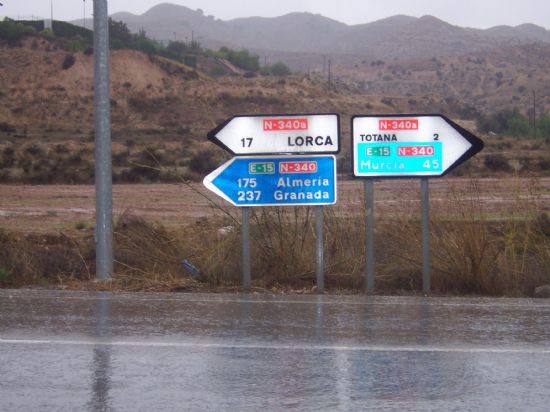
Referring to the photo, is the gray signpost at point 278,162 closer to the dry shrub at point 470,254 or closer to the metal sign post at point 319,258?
the metal sign post at point 319,258

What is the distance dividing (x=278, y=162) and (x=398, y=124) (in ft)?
4.93

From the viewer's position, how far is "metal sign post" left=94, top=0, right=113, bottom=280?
11344 mm

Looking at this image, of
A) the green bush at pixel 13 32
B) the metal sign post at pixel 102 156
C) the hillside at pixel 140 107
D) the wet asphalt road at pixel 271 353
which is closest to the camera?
the wet asphalt road at pixel 271 353

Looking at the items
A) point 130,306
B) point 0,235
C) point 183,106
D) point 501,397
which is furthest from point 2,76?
point 501,397

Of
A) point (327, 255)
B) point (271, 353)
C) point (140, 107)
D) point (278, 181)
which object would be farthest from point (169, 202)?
point (140, 107)

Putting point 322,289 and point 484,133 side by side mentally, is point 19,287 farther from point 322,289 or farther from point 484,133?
point 484,133

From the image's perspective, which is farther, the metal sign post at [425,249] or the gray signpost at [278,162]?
the gray signpost at [278,162]

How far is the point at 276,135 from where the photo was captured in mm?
11008

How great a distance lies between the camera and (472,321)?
28.3ft

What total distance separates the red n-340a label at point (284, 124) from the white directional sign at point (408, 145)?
0.60 m

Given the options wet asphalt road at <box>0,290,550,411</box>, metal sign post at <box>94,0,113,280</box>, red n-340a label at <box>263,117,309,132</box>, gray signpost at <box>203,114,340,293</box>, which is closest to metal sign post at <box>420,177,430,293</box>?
wet asphalt road at <box>0,290,550,411</box>

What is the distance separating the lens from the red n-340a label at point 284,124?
36.0 feet

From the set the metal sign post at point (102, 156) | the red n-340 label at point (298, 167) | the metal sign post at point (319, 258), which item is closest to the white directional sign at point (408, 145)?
the red n-340 label at point (298, 167)

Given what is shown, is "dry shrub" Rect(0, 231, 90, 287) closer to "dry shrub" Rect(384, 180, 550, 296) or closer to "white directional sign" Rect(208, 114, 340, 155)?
"white directional sign" Rect(208, 114, 340, 155)
